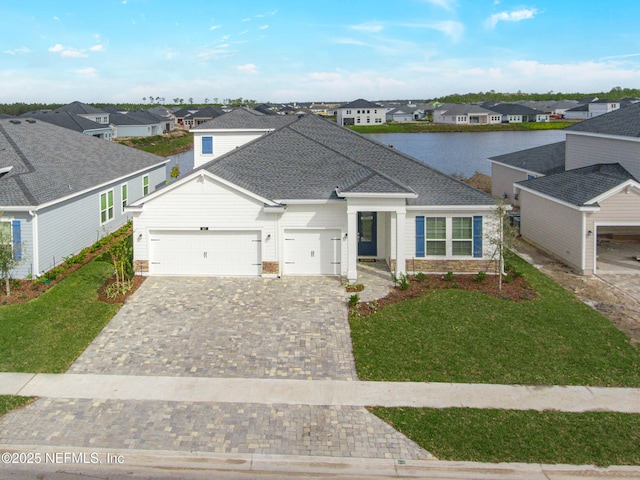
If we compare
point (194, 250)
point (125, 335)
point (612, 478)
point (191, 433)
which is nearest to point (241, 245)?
point (194, 250)

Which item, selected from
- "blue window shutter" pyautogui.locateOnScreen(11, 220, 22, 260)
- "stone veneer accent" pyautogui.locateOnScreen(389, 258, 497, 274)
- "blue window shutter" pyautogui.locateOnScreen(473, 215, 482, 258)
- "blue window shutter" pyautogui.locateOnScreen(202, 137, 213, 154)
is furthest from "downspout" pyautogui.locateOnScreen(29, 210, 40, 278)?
"blue window shutter" pyautogui.locateOnScreen(473, 215, 482, 258)

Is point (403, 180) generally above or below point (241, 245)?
above

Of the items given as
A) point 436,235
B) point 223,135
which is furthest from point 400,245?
point 223,135

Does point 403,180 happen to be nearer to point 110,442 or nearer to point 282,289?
point 282,289

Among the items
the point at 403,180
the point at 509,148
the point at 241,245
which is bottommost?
the point at 241,245

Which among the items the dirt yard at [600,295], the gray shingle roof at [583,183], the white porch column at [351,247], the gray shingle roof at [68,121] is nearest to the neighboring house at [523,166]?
the gray shingle roof at [583,183]

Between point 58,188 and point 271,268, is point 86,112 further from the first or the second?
point 271,268

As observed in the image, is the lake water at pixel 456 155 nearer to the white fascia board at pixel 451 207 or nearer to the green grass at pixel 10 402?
the white fascia board at pixel 451 207
